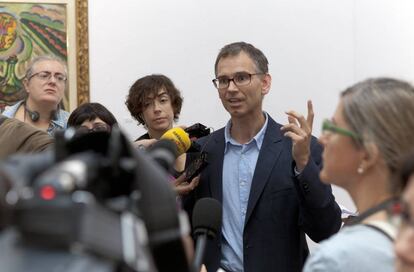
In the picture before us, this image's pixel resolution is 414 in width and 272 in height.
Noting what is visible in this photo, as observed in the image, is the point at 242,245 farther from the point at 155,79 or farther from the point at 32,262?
the point at 32,262

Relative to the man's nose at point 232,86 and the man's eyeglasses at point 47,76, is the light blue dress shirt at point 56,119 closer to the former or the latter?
the man's eyeglasses at point 47,76

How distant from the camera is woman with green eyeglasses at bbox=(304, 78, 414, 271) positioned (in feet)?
5.16

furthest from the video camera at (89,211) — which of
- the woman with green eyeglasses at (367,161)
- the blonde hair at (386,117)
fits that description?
the blonde hair at (386,117)

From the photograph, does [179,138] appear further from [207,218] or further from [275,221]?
[207,218]

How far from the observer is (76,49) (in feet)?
14.8

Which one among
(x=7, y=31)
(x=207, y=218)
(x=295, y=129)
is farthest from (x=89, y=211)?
(x=7, y=31)

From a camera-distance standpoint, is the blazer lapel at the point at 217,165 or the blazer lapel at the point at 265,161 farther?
the blazer lapel at the point at 217,165

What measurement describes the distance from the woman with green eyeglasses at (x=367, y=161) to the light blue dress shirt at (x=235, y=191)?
1.20 metres

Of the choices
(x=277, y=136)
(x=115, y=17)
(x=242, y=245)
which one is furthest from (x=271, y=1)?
(x=242, y=245)

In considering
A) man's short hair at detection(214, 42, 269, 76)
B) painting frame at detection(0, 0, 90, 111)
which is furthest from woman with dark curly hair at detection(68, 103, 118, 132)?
painting frame at detection(0, 0, 90, 111)

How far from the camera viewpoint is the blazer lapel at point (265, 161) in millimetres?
3045

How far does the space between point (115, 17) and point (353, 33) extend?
5.02 ft

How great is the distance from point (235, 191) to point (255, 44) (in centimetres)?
182

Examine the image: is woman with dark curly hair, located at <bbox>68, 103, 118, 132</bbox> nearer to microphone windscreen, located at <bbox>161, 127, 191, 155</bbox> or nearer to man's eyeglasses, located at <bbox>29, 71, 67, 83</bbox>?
man's eyeglasses, located at <bbox>29, 71, 67, 83</bbox>
